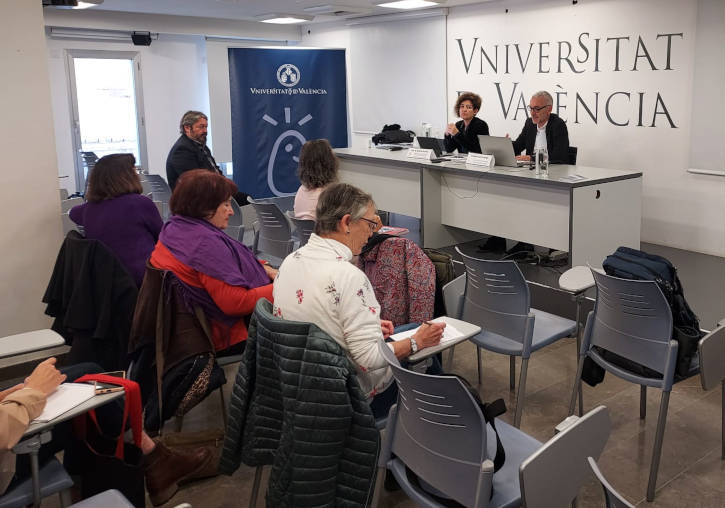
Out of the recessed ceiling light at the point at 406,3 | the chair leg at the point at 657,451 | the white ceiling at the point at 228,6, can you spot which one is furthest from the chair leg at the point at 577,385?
the white ceiling at the point at 228,6

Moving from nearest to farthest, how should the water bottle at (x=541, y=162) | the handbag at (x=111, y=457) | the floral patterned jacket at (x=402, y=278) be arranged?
the handbag at (x=111, y=457), the floral patterned jacket at (x=402, y=278), the water bottle at (x=541, y=162)

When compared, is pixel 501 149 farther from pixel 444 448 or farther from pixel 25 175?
pixel 444 448

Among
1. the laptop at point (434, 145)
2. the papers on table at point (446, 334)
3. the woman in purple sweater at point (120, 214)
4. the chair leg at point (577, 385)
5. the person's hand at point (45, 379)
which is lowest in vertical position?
the chair leg at point (577, 385)

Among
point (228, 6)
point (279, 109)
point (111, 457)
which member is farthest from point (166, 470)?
point (228, 6)

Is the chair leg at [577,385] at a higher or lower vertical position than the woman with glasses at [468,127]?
lower

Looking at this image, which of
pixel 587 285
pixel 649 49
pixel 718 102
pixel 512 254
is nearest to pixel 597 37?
pixel 649 49

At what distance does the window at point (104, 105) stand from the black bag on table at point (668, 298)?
8.76 m

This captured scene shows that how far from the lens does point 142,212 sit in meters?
3.42

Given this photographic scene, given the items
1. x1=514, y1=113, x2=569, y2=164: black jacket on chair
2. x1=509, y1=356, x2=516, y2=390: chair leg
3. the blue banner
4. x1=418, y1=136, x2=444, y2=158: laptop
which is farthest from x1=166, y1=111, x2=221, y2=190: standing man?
x1=509, y1=356, x2=516, y2=390: chair leg

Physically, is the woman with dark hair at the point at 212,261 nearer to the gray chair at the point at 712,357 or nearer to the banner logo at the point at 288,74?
the gray chair at the point at 712,357

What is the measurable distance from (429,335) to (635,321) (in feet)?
2.99

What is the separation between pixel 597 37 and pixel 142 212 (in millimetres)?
5082

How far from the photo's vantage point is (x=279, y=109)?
8.30 m

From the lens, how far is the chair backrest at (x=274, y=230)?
479 centimetres
